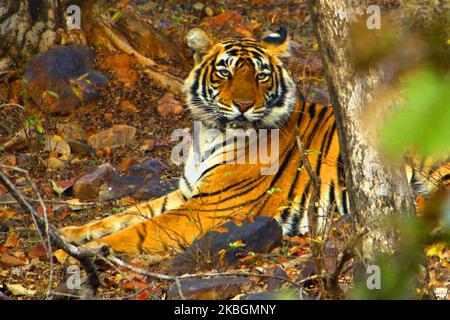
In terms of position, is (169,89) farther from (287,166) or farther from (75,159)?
(287,166)

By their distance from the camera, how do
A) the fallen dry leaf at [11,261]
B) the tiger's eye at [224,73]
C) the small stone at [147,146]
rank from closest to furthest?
the fallen dry leaf at [11,261], the tiger's eye at [224,73], the small stone at [147,146]

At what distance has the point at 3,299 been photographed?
10.1 ft

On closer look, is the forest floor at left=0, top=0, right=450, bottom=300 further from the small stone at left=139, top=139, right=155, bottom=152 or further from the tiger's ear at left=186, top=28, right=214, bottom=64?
the tiger's ear at left=186, top=28, right=214, bottom=64

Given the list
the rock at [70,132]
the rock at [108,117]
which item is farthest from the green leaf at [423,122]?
the rock at [108,117]

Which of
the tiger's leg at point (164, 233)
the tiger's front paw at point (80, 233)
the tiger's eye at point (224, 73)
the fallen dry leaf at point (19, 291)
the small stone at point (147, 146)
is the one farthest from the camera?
the small stone at point (147, 146)

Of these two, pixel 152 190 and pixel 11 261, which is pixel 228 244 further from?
pixel 152 190

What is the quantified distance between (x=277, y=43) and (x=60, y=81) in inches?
104

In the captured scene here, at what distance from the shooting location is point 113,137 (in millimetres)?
7066

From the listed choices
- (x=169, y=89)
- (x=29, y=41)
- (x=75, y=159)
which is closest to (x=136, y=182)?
(x=75, y=159)

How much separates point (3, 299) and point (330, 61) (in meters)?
1.73

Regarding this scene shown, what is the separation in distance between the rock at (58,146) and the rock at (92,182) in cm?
74

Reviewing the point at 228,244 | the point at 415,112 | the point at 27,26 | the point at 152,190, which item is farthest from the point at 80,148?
the point at 415,112

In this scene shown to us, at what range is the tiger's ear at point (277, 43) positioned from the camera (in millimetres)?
5648

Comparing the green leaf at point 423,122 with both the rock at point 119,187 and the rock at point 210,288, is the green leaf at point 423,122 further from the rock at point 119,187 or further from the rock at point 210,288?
the rock at point 119,187
